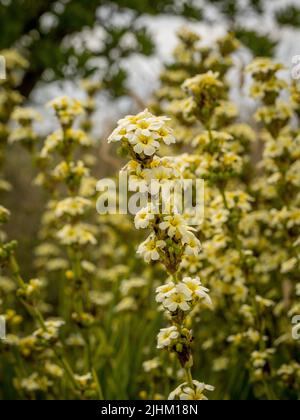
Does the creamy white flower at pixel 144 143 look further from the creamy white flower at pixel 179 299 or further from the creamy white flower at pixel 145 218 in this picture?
the creamy white flower at pixel 179 299

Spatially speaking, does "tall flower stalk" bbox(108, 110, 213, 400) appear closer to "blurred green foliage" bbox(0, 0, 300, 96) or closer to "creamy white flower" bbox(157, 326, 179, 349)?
"creamy white flower" bbox(157, 326, 179, 349)

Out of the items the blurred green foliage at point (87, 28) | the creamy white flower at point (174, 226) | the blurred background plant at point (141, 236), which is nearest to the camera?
the creamy white flower at point (174, 226)

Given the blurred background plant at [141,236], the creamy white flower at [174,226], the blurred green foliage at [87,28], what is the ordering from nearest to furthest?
the creamy white flower at [174,226] → the blurred background plant at [141,236] → the blurred green foliage at [87,28]

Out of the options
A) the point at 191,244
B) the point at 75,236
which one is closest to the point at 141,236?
the point at 75,236

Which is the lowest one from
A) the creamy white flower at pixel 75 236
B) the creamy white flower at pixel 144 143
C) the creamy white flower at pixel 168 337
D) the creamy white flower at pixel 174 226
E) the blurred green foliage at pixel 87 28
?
the creamy white flower at pixel 168 337

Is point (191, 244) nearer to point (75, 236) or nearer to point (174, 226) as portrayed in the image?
point (174, 226)

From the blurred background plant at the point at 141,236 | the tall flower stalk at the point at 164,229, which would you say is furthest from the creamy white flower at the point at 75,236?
the tall flower stalk at the point at 164,229

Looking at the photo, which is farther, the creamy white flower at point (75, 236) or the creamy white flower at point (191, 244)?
the creamy white flower at point (75, 236)

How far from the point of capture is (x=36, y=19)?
388 cm

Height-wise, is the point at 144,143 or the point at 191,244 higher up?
the point at 144,143

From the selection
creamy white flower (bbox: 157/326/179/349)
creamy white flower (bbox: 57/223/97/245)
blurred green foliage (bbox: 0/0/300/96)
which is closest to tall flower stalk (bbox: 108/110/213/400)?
creamy white flower (bbox: 157/326/179/349)

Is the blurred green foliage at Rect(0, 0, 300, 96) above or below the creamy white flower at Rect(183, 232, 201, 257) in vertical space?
above

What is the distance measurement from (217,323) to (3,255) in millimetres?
1683

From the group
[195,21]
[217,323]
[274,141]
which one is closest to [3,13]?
[195,21]
